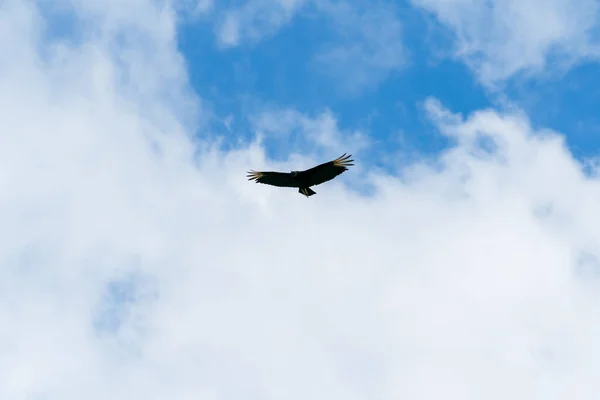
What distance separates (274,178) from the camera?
219 ft

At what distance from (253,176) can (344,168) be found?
6.84 m

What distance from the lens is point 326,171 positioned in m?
65.3

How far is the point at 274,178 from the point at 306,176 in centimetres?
251

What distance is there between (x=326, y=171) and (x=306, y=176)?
1.46 meters

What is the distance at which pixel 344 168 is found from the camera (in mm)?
65125

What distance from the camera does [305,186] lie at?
66.4 meters

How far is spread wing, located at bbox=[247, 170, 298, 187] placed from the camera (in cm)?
6619

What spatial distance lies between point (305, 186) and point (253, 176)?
3934 mm

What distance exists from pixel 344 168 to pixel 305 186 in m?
3.22

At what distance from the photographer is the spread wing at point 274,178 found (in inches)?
2606

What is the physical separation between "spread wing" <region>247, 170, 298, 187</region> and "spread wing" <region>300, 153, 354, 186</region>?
131 centimetres

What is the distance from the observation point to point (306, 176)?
65.6 meters

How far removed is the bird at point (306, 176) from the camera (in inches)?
2554

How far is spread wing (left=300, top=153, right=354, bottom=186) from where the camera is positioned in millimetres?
64812
